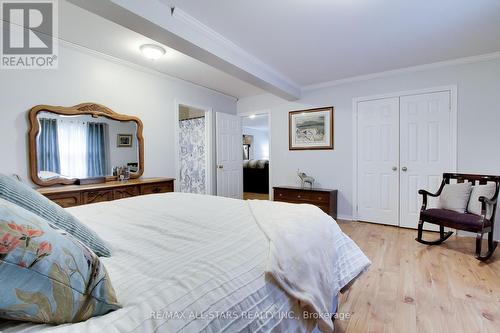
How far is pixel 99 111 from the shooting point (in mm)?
2998

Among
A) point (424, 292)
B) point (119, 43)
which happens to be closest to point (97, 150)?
point (119, 43)

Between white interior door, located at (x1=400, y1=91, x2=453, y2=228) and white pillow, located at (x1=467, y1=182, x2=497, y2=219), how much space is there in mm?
551

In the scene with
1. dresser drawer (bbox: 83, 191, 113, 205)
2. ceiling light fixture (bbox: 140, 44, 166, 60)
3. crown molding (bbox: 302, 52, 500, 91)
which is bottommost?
dresser drawer (bbox: 83, 191, 113, 205)

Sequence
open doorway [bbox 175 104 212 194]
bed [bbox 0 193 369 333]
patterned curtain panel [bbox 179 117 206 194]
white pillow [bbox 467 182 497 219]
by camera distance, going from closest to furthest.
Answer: bed [bbox 0 193 369 333]
white pillow [bbox 467 182 497 219]
open doorway [bbox 175 104 212 194]
patterned curtain panel [bbox 179 117 206 194]

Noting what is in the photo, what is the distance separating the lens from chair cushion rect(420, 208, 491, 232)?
251 cm

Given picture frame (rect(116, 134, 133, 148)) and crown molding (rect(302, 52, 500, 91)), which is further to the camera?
picture frame (rect(116, 134, 133, 148))

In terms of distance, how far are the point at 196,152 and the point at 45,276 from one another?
4803 mm

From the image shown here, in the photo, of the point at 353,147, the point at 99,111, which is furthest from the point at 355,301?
the point at 99,111

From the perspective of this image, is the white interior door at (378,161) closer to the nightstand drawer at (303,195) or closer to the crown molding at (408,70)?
the crown molding at (408,70)

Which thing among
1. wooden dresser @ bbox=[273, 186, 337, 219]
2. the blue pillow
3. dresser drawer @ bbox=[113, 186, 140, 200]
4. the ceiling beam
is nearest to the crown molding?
the ceiling beam

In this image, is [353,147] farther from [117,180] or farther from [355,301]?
[117,180]

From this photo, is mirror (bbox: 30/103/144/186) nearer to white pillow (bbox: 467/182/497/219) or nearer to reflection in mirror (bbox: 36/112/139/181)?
reflection in mirror (bbox: 36/112/139/181)

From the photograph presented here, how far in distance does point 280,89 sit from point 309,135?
1.08 meters

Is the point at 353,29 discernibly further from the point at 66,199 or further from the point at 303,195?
the point at 66,199
